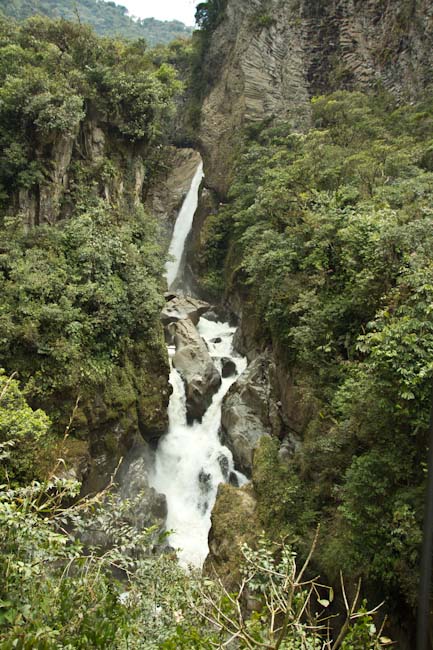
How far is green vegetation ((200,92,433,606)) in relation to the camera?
19.4 feet

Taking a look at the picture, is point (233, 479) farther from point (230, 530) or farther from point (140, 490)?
point (230, 530)

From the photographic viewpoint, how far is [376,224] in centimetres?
920

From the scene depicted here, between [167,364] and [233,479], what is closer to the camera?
[233,479]

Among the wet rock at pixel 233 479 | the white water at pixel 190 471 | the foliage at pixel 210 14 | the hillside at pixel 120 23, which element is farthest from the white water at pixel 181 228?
the hillside at pixel 120 23

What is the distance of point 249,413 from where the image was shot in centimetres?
1398

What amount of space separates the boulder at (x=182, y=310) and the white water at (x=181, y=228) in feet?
18.0

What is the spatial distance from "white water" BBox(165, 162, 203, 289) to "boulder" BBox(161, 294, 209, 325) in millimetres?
5495

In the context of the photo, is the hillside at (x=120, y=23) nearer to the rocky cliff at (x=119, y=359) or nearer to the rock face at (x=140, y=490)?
the rocky cliff at (x=119, y=359)

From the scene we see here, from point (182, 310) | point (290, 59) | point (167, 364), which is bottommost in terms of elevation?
point (167, 364)

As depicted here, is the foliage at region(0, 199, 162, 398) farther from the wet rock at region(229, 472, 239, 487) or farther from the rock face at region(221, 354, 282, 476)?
the wet rock at region(229, 472, 239, 487)

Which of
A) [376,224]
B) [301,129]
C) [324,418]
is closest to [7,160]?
[376,224]

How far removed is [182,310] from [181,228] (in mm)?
9631

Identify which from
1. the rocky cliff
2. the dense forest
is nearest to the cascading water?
A: the dense forest

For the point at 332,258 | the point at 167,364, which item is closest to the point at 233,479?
the point at 167,364
